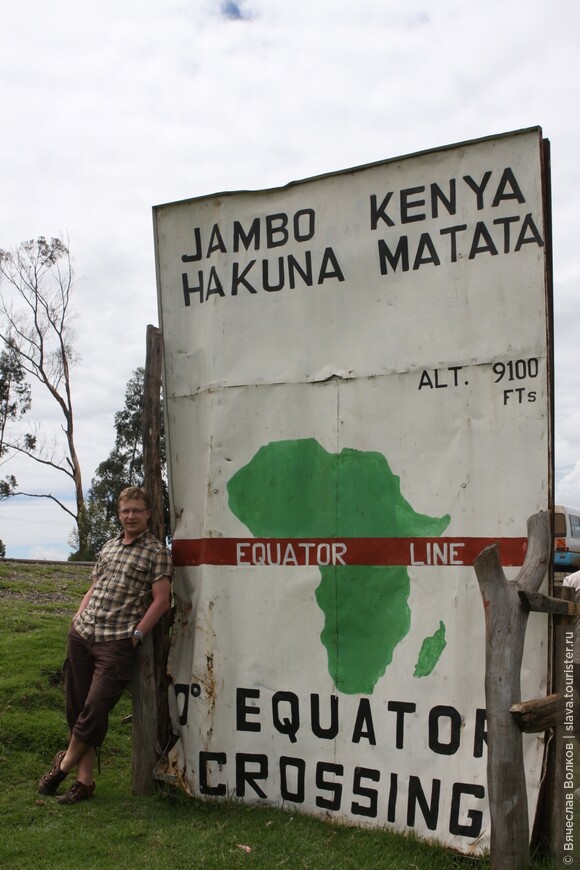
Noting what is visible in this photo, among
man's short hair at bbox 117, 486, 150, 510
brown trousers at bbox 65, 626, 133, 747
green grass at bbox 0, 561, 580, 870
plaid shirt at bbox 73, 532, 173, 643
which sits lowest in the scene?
green grass at bbox 0, 561, 580, 870

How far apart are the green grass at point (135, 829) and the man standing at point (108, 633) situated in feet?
0.82

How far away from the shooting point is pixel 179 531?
17.7ft

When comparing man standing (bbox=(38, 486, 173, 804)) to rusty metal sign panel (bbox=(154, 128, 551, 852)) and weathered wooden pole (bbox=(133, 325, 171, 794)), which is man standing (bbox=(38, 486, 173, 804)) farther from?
rusty metal sign panel (bbox=(154, 128, 551, 852))

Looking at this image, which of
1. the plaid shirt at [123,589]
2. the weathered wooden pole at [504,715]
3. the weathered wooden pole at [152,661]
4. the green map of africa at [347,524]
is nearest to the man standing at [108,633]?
the plaid shirt at [123,589]

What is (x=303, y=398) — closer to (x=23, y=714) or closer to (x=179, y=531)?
(x=179, y=531)

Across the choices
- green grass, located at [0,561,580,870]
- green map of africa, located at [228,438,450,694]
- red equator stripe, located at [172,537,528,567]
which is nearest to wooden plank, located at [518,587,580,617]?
red equator stripe, located at [172,537,528,567]

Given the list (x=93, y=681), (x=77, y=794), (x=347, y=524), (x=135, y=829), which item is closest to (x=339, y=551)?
(x=347, y=524)

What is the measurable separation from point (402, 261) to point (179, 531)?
7.18 ft

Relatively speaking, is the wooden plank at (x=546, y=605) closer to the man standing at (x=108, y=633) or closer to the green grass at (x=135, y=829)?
the green grass at (x=135, y=829)

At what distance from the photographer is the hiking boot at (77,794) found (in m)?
4.93

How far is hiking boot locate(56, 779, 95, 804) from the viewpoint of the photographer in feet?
16.2

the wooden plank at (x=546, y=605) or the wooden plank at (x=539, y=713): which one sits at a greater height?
the wooden plank at (x=546, y=605)

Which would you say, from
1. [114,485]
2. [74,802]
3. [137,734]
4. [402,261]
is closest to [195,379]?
[402,261]

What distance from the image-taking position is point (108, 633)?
5.07 metres
